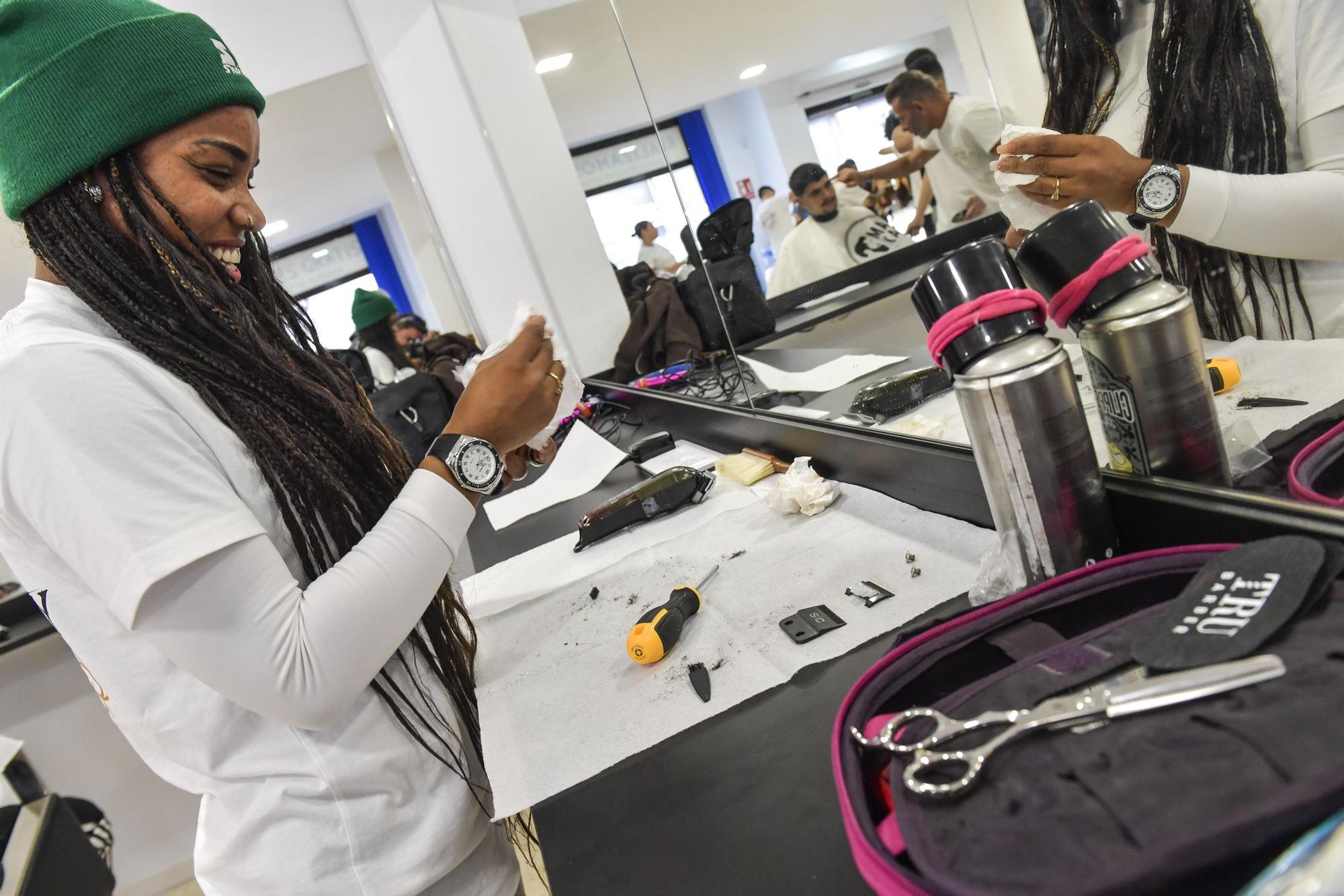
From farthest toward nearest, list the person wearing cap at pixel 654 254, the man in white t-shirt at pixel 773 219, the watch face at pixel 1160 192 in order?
→ the person wearing cap at pixel 654 254 < the man in white t-shirt at pixel 773 219 < the watch face at pixel 1160 192

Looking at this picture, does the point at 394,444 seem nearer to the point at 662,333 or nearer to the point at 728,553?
the point at 728,553

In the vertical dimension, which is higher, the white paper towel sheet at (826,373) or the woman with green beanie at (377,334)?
the woman with green beanie at (377,334)

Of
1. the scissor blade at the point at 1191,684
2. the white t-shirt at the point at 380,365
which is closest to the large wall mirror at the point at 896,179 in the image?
the scissor blade at the point at 1191,684

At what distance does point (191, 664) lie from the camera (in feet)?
2.09

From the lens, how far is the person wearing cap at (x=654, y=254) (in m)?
2.02

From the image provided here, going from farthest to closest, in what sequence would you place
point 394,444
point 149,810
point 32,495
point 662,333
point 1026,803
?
1. point 149,810
2. point 662,333
3. point 394,444
4. point 32,495
5. point 1026,803

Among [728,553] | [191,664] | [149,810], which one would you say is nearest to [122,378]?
[191,664]

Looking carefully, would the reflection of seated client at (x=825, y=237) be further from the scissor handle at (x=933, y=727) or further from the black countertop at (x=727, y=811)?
the scissor handle at (x=933, y=727)

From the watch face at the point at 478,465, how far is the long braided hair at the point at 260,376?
0.13 meters

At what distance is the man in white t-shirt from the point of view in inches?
52.9

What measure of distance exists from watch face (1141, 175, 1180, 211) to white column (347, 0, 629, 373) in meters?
1.97

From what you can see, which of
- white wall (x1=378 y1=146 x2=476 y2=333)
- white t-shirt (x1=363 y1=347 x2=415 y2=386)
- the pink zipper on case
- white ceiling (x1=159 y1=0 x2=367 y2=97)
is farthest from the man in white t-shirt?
white wall (x1=378 y1=146 x2=476 y2=333)

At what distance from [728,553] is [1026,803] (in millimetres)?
650

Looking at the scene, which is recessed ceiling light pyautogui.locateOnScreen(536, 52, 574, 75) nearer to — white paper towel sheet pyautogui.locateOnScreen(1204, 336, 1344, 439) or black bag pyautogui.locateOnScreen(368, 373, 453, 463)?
black bag pyautogui.locateOnScreen(368, 373, 453, 463)
